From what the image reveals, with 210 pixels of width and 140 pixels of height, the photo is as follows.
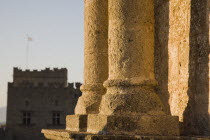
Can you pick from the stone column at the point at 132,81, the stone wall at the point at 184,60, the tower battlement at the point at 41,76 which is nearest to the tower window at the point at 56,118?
the tower battlement at the point at 41,76

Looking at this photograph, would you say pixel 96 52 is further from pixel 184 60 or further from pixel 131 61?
pixel 184 60

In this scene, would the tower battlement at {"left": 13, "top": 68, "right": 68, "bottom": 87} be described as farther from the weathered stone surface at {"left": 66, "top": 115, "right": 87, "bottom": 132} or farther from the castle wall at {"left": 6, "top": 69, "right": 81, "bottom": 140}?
the weathered stone surface at {"left": 66, "top": 115, "right": 87, "bottom": 132}

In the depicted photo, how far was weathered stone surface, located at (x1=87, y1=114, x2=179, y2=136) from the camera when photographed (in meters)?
4.93

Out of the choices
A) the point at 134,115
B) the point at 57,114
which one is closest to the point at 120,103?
the point at 134,115

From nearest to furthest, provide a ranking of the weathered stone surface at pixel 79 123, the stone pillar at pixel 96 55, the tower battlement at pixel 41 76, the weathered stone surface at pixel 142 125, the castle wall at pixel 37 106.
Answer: the weathered stone surface at pixel 142 125, the weathered stone surface at pixel 79 123, the stone pillar at pixel 96 55, the castle wall at pixel 37 106, the tower battlement at pixel 41 76

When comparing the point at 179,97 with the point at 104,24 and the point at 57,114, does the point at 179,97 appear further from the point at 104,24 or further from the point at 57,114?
the point at 57,114

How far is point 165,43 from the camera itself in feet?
18.4

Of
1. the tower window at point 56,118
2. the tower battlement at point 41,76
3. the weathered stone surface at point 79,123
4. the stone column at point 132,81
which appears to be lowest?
the tower window at point 56,118

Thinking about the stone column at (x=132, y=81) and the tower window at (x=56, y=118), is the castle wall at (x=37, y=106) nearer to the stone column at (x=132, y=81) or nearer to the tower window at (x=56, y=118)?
the tower window at (x=56, y=118)

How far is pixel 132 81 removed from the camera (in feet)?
16.8

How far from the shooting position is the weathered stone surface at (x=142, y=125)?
493 cm

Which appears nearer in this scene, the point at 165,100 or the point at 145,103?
the point at 145,103

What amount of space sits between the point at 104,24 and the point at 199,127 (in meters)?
1.93

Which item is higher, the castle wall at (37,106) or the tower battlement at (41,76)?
the tower battlement at (41,76)
